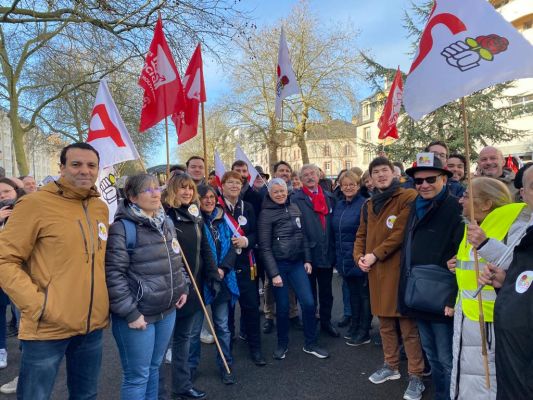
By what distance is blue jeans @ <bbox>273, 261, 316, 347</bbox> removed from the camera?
4.40 metres

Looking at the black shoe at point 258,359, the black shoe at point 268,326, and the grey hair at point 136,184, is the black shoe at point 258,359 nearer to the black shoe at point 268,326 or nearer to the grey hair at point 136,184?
the black shoe at point 268,326

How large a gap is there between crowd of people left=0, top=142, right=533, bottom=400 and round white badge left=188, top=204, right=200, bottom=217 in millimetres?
12

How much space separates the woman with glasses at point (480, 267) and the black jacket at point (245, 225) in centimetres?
211

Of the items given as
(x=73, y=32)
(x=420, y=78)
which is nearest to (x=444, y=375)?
(x=420, y=78)

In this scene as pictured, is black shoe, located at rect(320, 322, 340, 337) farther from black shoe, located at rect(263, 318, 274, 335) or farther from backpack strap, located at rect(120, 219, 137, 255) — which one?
backpack strap, located at rect(120, 219, 137, 255)

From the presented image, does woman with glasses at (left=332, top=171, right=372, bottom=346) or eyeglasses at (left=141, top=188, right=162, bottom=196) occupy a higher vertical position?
eyeglasses at (left=141, top=188, right=162, bottom=196)

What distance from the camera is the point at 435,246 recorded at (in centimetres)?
313

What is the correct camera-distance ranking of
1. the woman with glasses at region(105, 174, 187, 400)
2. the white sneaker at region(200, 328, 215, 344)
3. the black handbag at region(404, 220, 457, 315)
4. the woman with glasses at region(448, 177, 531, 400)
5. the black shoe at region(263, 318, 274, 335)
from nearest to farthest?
the woman with glasses at region(448, 177, 531, 400), the woman with glasses at region(105, 174, 187, 400), the black handbag at region(404, 220, 457, 315), the white sneaker at region(200, 328, 215, 344), the black shoe at region(263, 318, 274, 335)

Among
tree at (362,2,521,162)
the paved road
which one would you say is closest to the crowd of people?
the paved road

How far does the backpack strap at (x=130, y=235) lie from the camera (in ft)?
8.89

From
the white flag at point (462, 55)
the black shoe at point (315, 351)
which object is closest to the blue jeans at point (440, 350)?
the black shoe at point (315, 351)

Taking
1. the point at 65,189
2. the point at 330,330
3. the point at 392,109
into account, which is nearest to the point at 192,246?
the point at 65,189

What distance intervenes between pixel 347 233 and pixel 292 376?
1.72 m

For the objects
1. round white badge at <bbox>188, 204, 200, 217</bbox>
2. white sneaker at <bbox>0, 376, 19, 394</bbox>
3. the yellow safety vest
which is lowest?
A: white sneaker at <bbox>0, 376, 19, 394</bbox>
